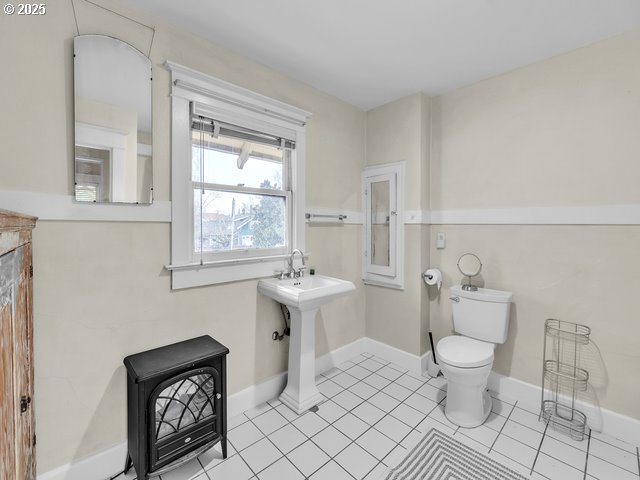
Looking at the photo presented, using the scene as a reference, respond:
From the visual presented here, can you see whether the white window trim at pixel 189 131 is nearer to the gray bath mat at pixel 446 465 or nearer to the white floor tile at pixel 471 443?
the gray bath mat at pixel 446 465

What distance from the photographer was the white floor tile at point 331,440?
1.76 m

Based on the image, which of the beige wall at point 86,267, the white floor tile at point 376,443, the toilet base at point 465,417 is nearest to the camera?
the beige wall at point 86,267

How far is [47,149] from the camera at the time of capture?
1.41 metres

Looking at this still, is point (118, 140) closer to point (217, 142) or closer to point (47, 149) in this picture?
point (47, 149)

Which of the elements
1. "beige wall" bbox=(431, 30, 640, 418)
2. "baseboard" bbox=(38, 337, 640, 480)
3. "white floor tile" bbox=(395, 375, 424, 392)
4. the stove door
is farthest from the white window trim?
"beige wall" bbox=(431, 30, 640, 418)

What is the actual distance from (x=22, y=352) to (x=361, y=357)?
2.53 meters

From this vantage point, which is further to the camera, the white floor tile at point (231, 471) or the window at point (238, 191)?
the window at point (238, 191)

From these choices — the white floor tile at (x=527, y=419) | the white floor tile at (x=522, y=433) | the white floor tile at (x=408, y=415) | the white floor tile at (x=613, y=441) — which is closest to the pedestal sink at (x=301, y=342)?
the white floor tile at (x=408, y=415)

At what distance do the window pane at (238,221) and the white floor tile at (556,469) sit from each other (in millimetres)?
2088

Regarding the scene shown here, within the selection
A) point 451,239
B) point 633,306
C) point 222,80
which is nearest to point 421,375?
point 451,239

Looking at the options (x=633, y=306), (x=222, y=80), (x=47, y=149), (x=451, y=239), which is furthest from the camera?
(x=451, y=239)

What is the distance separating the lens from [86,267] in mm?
1515

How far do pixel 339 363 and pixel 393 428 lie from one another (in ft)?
3.04

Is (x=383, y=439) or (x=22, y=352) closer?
(x=22, y=352)
